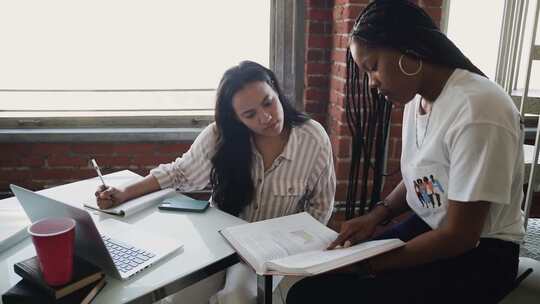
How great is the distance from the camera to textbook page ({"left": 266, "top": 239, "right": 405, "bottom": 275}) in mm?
886

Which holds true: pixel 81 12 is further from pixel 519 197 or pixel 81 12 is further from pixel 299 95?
pixel 519 197

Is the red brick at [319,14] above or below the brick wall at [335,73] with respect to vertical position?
above

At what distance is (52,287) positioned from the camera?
83 centimetres

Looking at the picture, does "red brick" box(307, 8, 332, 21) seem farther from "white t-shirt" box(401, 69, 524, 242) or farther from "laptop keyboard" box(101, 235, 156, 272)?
"laptop keyboard" box(101, 235, 156, 272)

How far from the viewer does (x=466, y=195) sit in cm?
91

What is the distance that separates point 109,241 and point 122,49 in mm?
1542

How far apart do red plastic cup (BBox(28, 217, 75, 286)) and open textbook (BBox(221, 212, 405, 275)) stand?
1.21 ft

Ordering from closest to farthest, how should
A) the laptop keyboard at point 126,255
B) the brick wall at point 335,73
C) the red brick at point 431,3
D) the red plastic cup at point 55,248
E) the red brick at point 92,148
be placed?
the red plastic cup at point 55,248 → the laptop keyboard at point 126,255 → the red brick at point 431,3 → the brick wall at point 335,73 → the red brick at point 92,148

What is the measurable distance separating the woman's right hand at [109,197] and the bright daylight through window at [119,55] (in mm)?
1179

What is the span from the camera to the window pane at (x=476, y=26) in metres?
2.27

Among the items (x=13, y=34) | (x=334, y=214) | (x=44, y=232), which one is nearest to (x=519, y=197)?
(x=44, y=232)

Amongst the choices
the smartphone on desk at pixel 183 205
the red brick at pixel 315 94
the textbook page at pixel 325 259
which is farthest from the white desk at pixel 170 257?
→ the red brick at pixel 315 94

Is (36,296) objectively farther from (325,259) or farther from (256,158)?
(256,158)

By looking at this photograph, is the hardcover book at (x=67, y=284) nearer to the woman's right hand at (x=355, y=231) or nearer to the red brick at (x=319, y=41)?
the woman's right hand at (x=355, y=231)
